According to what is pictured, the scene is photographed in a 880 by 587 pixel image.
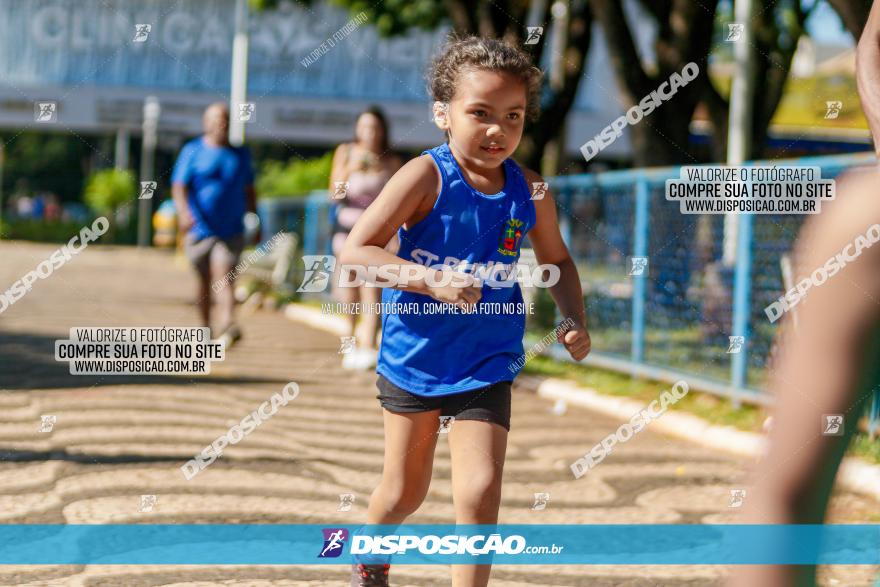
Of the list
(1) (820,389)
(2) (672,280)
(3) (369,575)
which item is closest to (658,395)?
(2) (672,280)

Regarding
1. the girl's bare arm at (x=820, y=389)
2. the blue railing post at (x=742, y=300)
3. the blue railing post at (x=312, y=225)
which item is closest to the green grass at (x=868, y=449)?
the blue railing post at (x=742, y=300)

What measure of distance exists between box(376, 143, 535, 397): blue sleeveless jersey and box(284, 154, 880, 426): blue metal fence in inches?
138

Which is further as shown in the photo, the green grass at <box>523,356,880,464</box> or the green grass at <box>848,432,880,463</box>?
the green grass at <box>523,356,880,464</box>

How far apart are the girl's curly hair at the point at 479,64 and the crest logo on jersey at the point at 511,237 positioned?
342mm

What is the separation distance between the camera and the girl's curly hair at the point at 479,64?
314 cm

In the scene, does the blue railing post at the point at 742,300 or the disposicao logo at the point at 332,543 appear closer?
the disposicao logo at the point at 332,543

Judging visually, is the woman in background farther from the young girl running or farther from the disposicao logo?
the young girl running

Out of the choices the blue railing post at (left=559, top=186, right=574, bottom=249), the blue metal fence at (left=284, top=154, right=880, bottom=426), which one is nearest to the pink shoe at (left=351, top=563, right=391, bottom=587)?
the blue metal fence at (left=284, top=154, right=880, bottom=426)

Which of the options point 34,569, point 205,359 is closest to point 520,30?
point 205,359

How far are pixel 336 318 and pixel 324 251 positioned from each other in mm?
3572

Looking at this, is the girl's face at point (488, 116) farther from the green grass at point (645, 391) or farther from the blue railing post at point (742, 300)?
the blue railing post at point (742, 300)

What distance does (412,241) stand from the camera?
313cm

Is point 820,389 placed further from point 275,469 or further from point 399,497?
point 275,469

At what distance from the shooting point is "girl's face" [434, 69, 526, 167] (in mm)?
3092
